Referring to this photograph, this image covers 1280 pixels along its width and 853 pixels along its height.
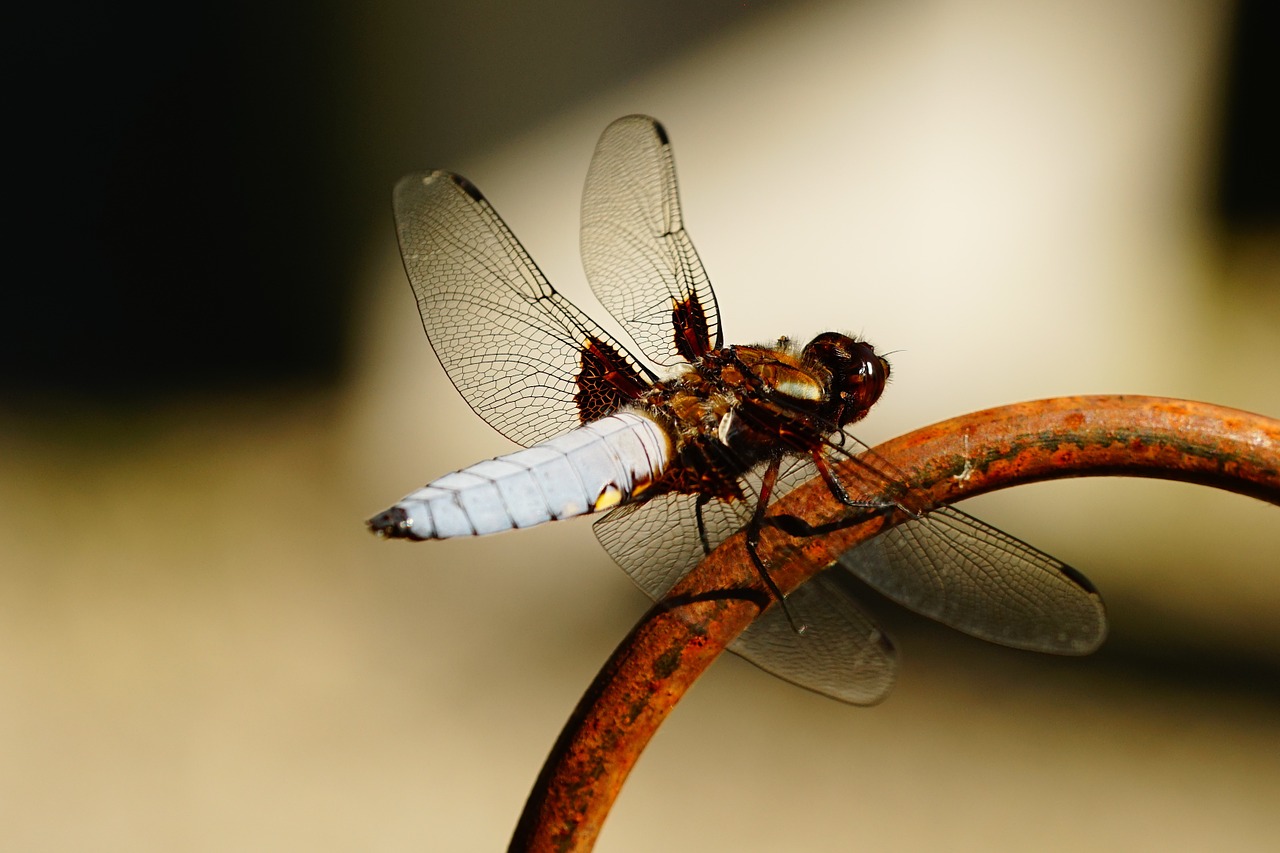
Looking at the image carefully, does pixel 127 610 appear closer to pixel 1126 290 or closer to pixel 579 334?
pixel 579 334

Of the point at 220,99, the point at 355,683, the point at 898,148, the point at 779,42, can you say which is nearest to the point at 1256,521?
the point at 898,148

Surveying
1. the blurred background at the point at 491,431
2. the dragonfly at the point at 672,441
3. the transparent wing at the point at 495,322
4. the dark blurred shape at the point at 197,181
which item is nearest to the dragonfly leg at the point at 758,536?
the dragonfly at the point at 672,441

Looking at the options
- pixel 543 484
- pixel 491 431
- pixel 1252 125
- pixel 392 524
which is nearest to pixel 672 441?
pixel 543 484

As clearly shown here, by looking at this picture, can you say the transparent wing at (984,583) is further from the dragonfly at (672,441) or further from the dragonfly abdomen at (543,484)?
the dragonfly abdomen at (543,484)

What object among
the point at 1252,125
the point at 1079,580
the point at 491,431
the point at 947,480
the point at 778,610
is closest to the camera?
the point at 947,480

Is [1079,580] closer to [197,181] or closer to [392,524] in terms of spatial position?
[392,524]
